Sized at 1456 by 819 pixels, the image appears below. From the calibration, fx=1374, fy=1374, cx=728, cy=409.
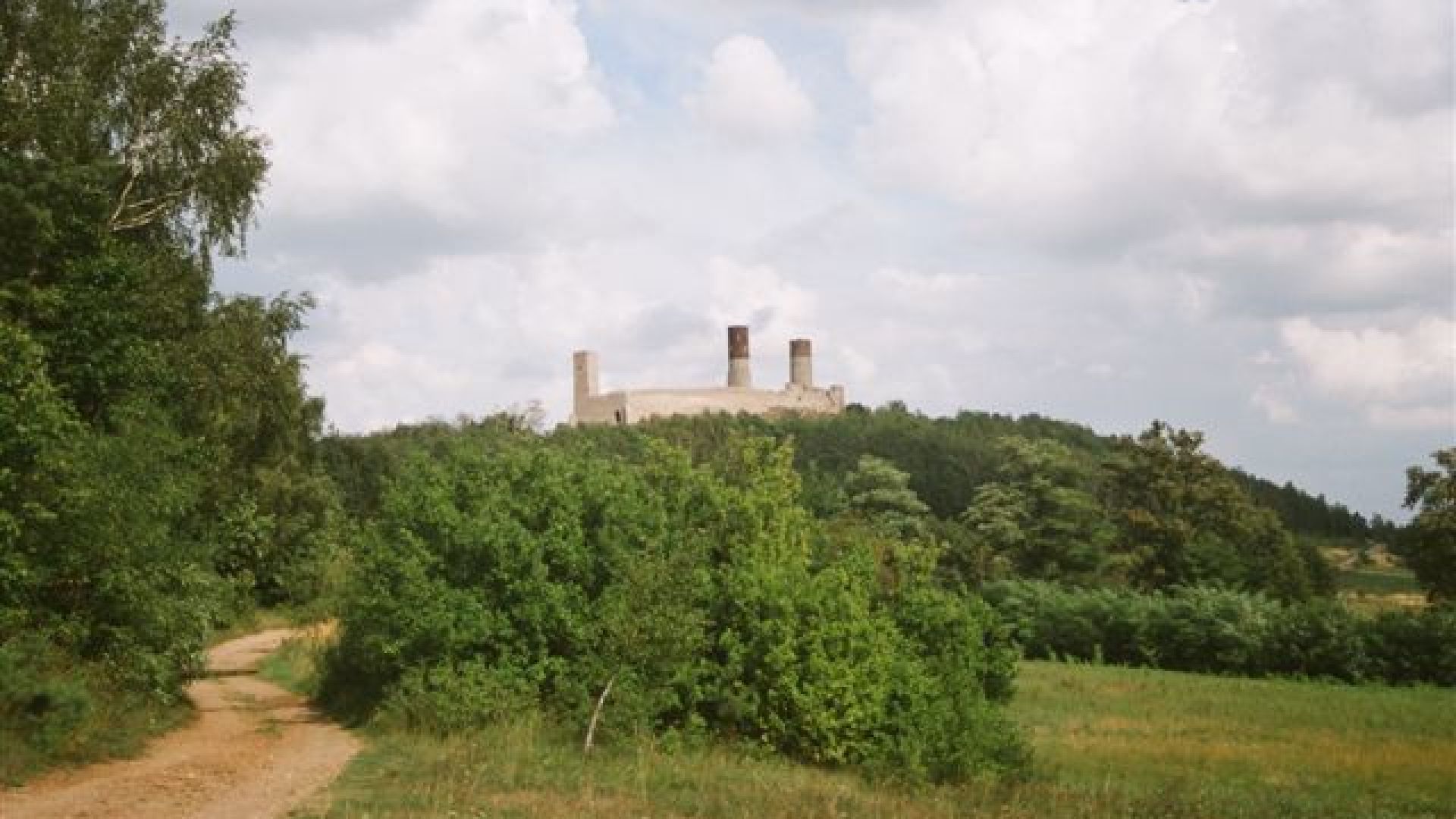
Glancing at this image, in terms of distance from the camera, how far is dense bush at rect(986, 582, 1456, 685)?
44.2 m

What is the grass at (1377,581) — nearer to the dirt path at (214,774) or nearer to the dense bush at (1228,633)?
the dense bush at (1228,633)

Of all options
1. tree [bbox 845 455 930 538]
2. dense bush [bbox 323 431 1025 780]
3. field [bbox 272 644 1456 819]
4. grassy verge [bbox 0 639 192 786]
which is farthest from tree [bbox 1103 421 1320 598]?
grassy verge [bbox 0 639 192 786]

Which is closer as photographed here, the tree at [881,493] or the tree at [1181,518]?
the tree at [1181,518]

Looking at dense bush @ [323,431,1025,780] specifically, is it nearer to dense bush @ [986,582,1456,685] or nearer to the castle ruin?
dense bush @ [986,582,1456,685]

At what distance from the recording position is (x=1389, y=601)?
251 ft

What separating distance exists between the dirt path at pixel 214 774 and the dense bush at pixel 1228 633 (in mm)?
26514

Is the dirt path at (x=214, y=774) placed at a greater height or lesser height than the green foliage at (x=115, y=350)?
lesser

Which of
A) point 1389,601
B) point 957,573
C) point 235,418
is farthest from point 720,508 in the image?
point 1389,601

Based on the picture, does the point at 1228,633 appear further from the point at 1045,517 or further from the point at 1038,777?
the point at 1038,777

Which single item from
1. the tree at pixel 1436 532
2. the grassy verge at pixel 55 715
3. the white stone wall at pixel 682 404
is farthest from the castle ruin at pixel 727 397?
the grassy verge at pixel 55 715

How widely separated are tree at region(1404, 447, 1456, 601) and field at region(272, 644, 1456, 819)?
834 inches

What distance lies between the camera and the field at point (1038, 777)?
16.3 meters

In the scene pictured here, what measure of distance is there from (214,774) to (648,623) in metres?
6.69

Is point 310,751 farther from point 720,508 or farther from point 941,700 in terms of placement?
point 941,700
